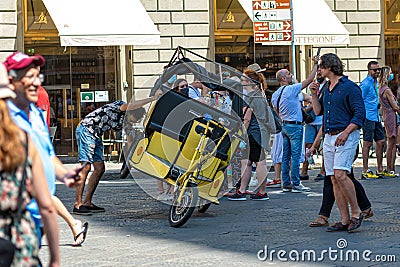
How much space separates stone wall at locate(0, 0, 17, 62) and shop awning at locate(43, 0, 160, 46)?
893 mm

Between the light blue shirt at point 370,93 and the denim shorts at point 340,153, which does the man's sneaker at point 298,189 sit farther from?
the denim shorts at point 340,153

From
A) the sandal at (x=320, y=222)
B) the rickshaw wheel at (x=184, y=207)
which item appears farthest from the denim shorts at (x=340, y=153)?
the rickshaw wheel at (x=184, y=207)

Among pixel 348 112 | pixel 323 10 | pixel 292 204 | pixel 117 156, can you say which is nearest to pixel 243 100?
pixel 292 204

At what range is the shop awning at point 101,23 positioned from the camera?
2072cm

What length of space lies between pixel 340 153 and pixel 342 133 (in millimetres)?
200

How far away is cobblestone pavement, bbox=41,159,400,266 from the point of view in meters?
8.64

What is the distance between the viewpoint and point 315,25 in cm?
2294

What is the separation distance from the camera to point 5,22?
2189 centimetres

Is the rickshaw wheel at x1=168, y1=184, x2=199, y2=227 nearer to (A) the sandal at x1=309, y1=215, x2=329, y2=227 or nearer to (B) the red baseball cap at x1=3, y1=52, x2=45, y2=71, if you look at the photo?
(A) the sandal at x1=309, y1=215, x2=329, y2=227

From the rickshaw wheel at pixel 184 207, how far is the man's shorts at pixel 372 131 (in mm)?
5998

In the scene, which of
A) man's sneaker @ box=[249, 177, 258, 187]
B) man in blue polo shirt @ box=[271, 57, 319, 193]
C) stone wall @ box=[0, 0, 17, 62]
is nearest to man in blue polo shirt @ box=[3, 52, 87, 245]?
man's sneaker @ box=[249, 177, 258, 187]

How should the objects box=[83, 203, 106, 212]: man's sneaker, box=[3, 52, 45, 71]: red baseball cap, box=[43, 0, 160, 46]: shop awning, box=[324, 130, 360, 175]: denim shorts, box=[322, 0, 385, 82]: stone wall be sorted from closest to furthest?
box=[3, 52, 45, 71]: red baseball cap → box=[324, 130, 360, 175]: denim shorts → box=[83, 203, 106, 212]: man's sneaker → box=[43, 0, 160, 46]: shop awning → box=[322, 0, 385, 82]: stone wall

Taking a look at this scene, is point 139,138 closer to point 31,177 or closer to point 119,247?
point 119,247

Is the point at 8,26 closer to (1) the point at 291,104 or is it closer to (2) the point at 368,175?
(2) the point at 368,175
